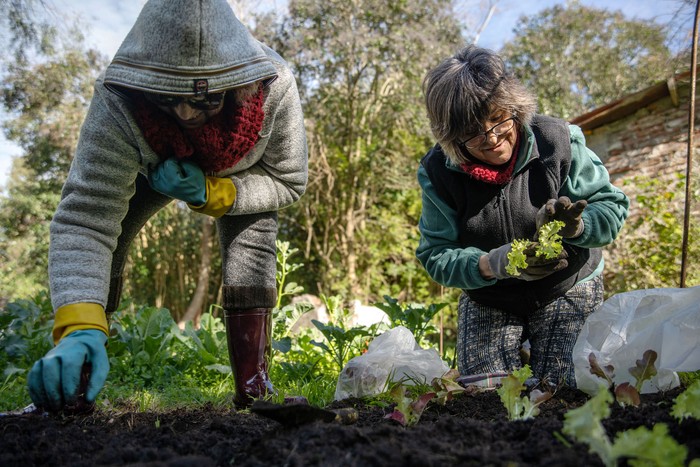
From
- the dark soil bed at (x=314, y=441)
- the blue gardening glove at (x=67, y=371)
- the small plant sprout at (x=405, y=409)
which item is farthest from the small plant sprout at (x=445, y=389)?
the blue gardening glove at (x=67, y=371)

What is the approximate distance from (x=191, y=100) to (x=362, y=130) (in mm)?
6298

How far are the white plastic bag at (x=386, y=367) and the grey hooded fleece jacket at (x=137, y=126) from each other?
0.67m

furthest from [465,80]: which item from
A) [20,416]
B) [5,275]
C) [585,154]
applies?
[5,275]

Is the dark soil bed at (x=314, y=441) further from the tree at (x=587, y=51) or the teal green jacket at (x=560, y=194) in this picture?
the tree at (x=587, y=51)

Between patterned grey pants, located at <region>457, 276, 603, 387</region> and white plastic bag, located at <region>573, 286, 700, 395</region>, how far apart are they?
1.02 feet

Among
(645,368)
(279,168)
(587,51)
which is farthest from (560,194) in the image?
(587,51)

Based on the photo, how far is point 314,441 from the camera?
101 centimetres

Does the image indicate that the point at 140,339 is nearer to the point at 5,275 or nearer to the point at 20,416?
the point at 20,416

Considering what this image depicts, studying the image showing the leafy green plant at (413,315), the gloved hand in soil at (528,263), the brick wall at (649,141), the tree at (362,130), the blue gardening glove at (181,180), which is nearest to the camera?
the blue gardening glove at (181,180)

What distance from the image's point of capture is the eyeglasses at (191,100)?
1571 mm

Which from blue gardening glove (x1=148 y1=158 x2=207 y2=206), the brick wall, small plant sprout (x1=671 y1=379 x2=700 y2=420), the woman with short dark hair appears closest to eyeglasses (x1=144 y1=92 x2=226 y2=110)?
blue gardening glove (x1=148 y1=158 x2=207 y2=206)

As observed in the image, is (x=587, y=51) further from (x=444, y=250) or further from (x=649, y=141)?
(x=444, y=250)

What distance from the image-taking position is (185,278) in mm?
9172

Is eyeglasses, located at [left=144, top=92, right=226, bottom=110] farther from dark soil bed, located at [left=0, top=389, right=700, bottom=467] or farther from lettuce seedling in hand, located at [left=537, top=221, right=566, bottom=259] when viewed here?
lettuce seedling in hand, located at [left=537, top=221, right=566, bottom=259]
